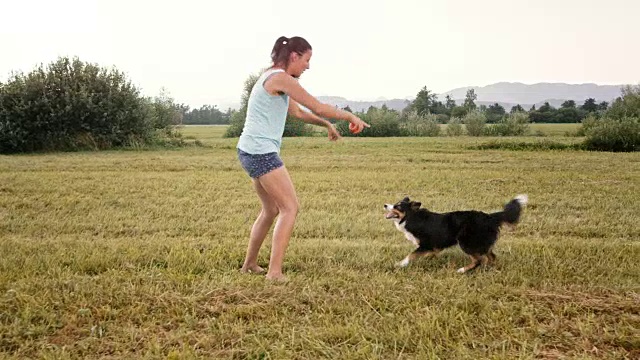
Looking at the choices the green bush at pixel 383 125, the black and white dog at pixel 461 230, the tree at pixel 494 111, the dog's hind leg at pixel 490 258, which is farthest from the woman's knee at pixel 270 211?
the tree at pixel 494 111

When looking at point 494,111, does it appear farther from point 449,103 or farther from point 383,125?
point 383,125

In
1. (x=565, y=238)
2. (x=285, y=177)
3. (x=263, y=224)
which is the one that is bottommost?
(x=565, y=238)

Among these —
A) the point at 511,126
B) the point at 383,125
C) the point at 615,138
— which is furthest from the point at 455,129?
the point at 615,138

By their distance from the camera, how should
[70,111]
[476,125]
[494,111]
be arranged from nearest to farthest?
1. [70,111]
2. [476,125]
3. [494,111]

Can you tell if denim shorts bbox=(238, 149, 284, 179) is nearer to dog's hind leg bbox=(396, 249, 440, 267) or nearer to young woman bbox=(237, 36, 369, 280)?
young woman bbox=(237, 36, 369, 280)

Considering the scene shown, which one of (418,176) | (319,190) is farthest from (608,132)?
(319,190)

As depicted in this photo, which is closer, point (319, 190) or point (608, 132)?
point (319, 190)

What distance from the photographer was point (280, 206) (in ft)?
16.2

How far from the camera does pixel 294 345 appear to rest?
3576mm

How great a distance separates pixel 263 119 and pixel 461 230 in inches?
94.1

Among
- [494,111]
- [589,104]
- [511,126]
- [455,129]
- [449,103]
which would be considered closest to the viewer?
[511,126]

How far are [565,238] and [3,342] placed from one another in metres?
6.19

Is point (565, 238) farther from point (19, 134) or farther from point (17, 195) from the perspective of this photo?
point (19, 134)

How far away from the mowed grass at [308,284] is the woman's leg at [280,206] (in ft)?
0.58
